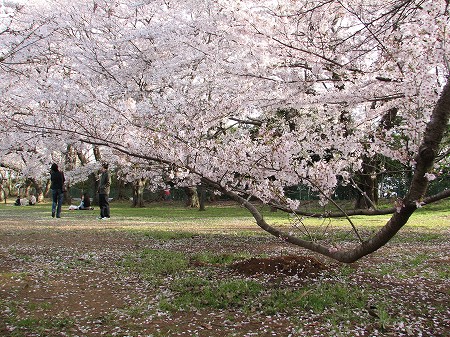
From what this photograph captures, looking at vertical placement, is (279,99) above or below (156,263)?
above

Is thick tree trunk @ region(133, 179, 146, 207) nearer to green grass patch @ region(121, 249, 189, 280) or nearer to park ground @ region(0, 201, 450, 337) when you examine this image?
park ground @ region(0, 201, 450, 337)

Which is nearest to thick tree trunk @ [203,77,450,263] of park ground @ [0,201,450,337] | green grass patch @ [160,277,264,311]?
park ground @ [0,201,450,337]

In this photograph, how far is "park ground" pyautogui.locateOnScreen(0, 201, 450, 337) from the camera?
3666 mm

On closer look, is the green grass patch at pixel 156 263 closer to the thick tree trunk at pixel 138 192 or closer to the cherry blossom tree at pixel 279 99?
the cherry blossom tree at pixel 279 99

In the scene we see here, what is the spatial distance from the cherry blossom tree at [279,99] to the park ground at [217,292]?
0.58 m

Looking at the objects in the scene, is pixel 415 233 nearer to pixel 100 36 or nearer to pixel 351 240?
pixel 351 240

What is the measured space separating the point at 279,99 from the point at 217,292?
338cm

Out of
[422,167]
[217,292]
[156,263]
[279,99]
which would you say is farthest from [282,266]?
[422,167]

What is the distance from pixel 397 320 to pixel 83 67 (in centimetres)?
988

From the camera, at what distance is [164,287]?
4910 mm

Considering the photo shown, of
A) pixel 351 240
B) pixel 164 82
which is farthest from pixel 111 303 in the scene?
pixel 164 82

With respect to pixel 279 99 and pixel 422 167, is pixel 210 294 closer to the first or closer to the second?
pixel 422 167

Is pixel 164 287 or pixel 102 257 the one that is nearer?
pixel 164 287

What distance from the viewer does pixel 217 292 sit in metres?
4.61
